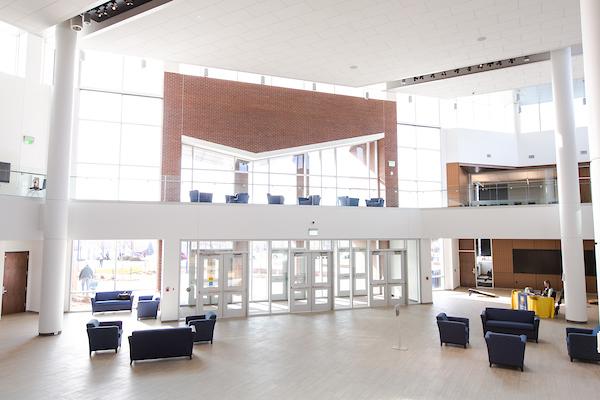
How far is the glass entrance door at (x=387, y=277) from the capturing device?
1539cm

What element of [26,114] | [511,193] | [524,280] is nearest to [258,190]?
[26,114]

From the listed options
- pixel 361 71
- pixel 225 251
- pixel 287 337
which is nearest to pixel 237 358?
pixel 287 337

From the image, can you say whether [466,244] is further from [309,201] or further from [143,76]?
[143,76]

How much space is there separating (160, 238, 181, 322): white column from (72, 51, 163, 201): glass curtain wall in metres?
4.27

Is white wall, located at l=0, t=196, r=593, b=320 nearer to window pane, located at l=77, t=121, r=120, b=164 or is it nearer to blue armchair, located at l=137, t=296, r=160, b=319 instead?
blue armchair, located at l=137, t=296, r=160, b=319

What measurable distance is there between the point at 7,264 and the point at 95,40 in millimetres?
7823

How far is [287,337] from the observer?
10.7m

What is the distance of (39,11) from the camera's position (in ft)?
33.1

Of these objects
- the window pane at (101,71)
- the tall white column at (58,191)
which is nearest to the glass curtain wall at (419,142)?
the window pane at (101,71)

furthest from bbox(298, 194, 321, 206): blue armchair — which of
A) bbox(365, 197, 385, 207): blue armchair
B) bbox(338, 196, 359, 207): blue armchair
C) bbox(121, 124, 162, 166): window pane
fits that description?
bbox(121, 124, 162, 166): window pane

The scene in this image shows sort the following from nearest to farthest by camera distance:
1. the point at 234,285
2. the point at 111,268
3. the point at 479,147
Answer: the point at 234,285
the point at 111,268
the point at 479,147

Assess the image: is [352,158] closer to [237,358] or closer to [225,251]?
[225,251]

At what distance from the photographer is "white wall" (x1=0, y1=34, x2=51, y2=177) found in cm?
1306

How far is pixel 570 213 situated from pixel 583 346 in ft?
18.1
